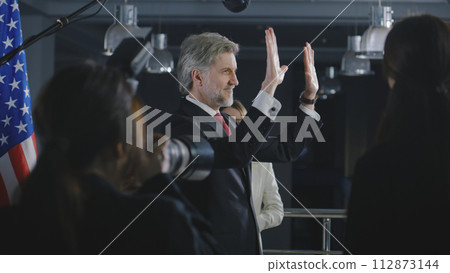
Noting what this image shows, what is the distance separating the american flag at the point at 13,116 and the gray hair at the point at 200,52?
445mm

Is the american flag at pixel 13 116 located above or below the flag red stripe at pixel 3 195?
above

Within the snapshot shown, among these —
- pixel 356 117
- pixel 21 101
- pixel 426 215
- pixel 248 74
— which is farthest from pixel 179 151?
pixel 356 117

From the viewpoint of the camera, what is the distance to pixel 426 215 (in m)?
0.77

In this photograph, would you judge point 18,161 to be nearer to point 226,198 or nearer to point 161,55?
point 226,198

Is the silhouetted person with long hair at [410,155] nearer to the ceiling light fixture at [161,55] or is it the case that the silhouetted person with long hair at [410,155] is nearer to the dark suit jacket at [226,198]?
the dark suit jacket at [226,198]

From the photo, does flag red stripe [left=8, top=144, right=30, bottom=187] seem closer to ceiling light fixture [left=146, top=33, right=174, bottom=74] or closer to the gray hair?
the gray hair

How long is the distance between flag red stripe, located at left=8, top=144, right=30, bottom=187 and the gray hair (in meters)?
0.46

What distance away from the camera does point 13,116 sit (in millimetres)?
1295

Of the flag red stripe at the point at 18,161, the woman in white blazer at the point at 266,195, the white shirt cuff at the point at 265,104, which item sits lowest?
the woman in white blazer at the point at 266,195

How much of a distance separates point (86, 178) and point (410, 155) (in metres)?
0.47

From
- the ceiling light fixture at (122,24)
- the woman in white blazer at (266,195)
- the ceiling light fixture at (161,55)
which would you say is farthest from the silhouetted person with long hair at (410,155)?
the ceiling light fixture at (161,55)

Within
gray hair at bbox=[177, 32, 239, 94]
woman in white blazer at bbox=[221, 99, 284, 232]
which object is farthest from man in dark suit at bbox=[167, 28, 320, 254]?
woman in white blazer at bbox=[221, 99, 284, 232]

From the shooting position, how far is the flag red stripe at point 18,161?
4.14 feet

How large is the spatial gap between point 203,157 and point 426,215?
37cm
